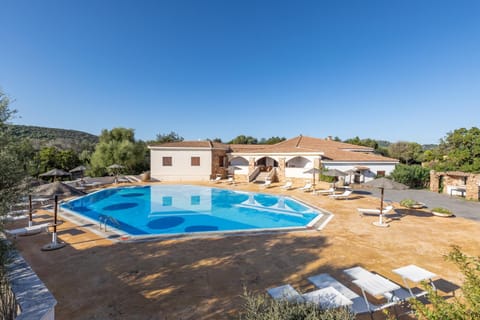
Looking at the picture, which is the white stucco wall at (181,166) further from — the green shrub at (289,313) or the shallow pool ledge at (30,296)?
the green shrub at (289,313)

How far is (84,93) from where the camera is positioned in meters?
22.9

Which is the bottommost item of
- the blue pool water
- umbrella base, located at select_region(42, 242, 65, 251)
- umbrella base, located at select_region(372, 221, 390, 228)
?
the blue pool water

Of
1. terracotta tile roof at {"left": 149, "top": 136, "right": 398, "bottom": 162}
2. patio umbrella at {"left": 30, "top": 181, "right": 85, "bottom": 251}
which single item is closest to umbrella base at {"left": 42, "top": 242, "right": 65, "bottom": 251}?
patio umbrella at {"left": 30, "top": 181, "right": 85, "bottom": 251}

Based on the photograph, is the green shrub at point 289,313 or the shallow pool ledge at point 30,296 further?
the shallow pool ledge at point 30,296

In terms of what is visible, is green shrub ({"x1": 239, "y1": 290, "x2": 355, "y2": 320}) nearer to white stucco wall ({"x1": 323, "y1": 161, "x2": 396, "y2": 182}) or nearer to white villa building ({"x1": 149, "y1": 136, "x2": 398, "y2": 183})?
white villa building ({"x1": 149, "y1": 136, "x2": 398, "y2": 183})

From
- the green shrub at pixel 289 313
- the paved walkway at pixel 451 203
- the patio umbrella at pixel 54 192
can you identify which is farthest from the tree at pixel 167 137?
the green shrub at pixel 289 313

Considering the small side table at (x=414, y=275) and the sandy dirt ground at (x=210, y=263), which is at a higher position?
the small side table at (x=414, y=275)

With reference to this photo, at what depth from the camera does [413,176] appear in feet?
66.3

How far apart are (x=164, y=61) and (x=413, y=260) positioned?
2582cm

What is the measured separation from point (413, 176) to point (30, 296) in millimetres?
26125

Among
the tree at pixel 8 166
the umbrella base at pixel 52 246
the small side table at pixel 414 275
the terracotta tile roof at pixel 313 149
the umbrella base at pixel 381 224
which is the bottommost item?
the umbrella base at pixel 52 246

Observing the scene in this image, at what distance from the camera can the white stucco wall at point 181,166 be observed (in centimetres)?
2547

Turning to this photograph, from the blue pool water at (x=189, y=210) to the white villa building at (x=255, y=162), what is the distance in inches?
202

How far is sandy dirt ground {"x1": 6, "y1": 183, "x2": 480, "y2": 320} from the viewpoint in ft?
15.0
